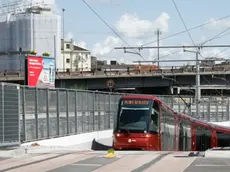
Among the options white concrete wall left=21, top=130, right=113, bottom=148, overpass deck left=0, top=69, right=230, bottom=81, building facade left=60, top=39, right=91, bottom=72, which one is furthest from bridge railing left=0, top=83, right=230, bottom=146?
building facade left=60, top=39, right=91, bottom=72

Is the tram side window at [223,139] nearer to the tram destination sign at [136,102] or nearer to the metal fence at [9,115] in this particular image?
the tram destination sign at [136,102]

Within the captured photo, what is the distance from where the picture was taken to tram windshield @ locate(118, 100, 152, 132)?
25406mm

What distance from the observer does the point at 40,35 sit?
4569 inches

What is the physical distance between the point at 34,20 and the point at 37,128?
97.2m

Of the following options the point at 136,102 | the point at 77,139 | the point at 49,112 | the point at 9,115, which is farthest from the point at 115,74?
the point at 9,115

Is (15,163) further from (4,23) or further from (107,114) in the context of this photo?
(4,23)

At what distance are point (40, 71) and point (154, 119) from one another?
14896mm

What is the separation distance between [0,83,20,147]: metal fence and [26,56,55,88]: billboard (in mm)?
17228

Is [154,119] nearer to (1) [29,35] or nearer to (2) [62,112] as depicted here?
(2) [62,112]

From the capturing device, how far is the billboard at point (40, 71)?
37469 millimetres

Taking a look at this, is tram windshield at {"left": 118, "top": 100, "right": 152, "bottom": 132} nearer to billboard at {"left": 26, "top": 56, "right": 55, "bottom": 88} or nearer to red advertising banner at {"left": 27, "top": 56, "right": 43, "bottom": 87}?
billboard at {"left": 26, "top": 56, "right": 55, "bottom": 88}

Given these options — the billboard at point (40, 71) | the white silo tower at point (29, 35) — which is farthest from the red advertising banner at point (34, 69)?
the white silo tower at point (29, 35)

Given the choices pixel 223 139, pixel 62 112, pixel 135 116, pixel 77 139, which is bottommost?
pixel 223 139

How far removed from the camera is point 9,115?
1942 centimetres
